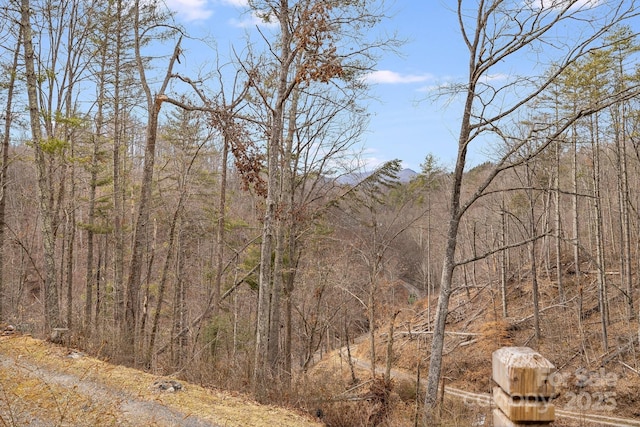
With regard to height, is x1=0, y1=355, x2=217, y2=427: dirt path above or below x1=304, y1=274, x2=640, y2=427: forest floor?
above

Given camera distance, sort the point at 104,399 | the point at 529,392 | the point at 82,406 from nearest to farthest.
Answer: the point at 529,392 → the point at 82,406 → the point at 104,399

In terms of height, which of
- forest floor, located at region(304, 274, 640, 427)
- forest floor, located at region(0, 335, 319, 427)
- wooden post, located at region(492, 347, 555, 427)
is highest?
wooden post, located at region(492, 347, 555, 427)

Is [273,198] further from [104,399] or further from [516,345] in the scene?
[516,345]

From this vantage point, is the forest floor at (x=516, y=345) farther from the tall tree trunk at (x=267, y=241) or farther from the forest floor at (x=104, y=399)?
the forest floor at (x=104, y=399)

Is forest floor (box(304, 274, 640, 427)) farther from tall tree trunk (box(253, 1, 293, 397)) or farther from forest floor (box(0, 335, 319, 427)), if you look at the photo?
forest floor (box(0, 335, 319, 427))

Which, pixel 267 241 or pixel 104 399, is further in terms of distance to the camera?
pixel 267 241

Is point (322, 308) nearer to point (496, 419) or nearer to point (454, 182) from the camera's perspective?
point (454, 182)

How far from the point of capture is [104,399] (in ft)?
17.3

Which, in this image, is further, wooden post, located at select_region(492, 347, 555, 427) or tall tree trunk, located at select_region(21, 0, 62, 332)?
tall tree trunk, located at select_region(21, 0, 62, 332)

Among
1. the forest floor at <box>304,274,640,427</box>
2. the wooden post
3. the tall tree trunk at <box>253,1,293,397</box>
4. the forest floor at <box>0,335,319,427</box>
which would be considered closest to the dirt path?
the forest floor at <box>0,335,319,427</box>

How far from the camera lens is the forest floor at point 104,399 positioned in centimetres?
457

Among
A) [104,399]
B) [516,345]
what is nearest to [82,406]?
[104,399]

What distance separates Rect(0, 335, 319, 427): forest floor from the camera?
4566 millimetres

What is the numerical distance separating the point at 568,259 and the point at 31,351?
68.6ft
